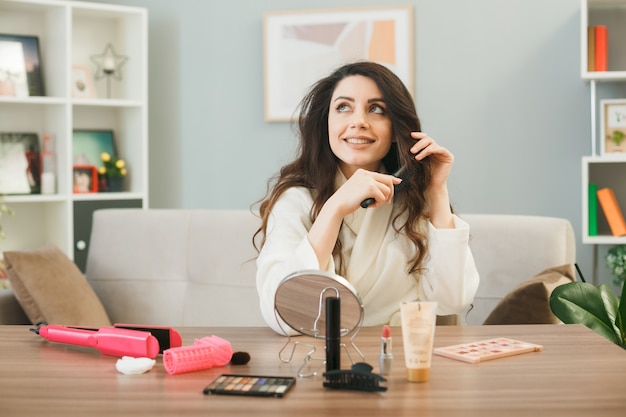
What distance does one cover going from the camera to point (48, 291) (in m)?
2.67

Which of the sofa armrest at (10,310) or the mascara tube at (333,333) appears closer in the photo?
the mascara tube at (333,333)

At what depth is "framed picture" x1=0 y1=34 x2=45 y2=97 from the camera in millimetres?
4059

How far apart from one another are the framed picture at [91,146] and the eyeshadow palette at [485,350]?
320 cm

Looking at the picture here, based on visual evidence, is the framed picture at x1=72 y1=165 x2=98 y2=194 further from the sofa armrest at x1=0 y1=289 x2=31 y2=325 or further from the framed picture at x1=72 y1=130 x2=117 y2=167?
the sofa armrest at x1=0 y1=289 x2=31 y2=325

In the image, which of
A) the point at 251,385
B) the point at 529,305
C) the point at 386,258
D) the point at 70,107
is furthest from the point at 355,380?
the point at 70,107

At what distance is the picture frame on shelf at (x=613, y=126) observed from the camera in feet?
12.4

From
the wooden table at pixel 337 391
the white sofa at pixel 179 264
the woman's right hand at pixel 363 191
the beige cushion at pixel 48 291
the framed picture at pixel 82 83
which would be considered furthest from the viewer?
the framed picture at pixel 82 83

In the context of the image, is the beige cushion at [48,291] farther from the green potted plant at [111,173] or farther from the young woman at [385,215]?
the green potted plant at [111,173]

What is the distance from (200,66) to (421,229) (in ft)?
8.83

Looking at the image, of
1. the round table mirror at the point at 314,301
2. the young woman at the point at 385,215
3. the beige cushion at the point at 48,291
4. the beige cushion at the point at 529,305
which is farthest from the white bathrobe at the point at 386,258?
the beige cushion at the point at 48,291

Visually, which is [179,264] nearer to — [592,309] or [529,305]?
[529,305]

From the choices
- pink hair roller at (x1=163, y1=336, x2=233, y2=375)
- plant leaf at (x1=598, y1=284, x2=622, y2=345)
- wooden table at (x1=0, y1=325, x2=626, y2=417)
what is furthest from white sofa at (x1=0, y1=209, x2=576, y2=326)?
pink hair roller at (x1=163, y1=336, x2=233, y2=375)

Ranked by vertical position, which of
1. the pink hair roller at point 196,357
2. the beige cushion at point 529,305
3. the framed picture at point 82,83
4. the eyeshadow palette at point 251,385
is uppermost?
the framed picture at point 82,83

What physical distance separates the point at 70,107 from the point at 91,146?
13.1 inches
